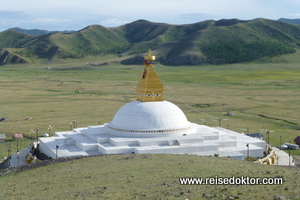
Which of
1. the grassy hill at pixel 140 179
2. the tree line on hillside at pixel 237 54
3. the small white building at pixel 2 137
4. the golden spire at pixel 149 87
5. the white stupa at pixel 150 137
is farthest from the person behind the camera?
the tree line on hillside at pixel 237 54

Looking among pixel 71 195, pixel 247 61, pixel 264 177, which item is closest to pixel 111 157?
pixel 71 195

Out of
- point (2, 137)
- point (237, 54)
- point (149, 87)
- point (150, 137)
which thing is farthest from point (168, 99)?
point (237, 54)

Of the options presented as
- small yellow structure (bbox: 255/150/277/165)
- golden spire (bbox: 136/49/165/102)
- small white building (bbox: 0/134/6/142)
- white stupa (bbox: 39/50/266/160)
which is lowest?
small white building (bbox: 0/134/6/142)

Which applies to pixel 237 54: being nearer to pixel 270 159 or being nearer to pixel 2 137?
pixel 2 137

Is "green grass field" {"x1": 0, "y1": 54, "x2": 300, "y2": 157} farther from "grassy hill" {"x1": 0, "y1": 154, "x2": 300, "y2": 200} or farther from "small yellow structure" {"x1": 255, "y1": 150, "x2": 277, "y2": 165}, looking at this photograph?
"grassy hill" {"x1": 0, "y1": 154, "x2": 300, "y2": 200}

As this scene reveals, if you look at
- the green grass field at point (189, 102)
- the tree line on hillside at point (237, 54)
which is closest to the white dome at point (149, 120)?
the green grass field at point (189, 102)

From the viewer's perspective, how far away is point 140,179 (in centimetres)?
2459

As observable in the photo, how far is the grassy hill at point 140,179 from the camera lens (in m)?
20.2

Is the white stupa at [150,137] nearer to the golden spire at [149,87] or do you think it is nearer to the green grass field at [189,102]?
the golden spire at [149,87]

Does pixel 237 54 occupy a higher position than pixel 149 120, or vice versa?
pixel 237 54

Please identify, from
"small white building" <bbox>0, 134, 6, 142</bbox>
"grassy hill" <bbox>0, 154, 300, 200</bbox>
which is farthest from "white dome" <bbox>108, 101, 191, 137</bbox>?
"small white building" <bbox>0, 134, 6, 142</bbox>

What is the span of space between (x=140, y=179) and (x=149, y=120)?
1415cm

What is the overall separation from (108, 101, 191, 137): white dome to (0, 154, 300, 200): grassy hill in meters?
5.50

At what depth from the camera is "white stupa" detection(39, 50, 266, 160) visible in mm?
37031
